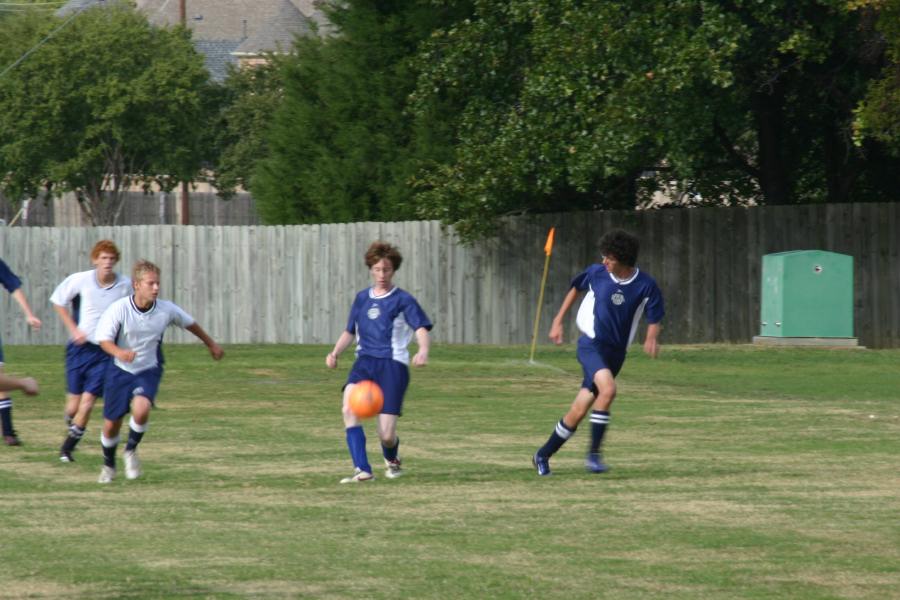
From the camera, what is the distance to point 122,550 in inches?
358

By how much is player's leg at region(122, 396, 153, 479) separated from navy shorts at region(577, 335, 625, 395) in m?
3.16

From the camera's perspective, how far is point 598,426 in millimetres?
12797

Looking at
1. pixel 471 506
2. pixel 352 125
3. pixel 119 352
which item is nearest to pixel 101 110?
pixel 352 125

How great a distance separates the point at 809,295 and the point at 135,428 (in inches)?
716

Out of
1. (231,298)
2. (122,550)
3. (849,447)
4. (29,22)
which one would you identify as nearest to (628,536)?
(122,550)

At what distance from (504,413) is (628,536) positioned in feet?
30.1

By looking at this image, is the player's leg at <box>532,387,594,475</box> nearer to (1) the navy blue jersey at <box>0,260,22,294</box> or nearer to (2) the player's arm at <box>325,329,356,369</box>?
(2) the player's arm at <box>325,329,356,369</box>

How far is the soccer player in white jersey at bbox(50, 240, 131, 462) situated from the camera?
48.1 feet

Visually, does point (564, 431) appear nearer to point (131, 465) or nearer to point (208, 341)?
point (208, 341)

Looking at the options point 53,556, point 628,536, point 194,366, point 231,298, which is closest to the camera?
point 53,556

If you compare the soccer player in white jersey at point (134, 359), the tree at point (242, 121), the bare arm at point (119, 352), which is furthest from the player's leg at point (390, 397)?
the tree at point (242, 121)

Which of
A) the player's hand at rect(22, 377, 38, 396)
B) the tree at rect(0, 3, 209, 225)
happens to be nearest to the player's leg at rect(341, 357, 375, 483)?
the player's hand at rect(22, 377, 38, 396)

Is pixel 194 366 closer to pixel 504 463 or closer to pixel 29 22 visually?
pixel 504 463

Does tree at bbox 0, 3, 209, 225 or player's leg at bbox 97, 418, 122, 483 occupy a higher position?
tree at bbox 0, 3, 209, 225
